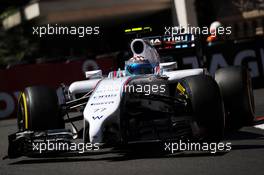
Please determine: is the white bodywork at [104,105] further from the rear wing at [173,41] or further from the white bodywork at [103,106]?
the rear wing at [173,41]

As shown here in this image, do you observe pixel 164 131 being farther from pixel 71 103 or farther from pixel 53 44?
pixel 53 44

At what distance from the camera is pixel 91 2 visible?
2719cm

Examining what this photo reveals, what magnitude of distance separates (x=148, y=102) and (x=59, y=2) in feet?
60.1

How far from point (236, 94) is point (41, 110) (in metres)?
2.63

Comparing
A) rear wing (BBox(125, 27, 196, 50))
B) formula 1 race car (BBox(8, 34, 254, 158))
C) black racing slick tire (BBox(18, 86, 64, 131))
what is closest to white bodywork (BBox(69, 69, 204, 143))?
formula 1 race car (BBox(8, 34, 254, 158))

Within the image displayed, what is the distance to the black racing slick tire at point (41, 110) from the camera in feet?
29.5

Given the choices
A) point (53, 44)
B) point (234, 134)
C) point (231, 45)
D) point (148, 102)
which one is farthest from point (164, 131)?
point (53, 44)

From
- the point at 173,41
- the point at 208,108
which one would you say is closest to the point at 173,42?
the point at 173,41

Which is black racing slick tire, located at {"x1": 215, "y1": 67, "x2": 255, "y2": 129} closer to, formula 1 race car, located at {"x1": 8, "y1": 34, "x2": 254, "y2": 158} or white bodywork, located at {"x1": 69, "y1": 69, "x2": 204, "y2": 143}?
formula 1 race car, located at {"x1": 8, "y1": 34, "x2": 254, "y2": 158}

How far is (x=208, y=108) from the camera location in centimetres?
837

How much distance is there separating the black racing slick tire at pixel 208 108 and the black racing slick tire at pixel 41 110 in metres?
1.75

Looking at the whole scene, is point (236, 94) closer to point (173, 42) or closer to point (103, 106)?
point (103, 106)

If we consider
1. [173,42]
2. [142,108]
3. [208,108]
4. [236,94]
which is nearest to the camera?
[208,108]

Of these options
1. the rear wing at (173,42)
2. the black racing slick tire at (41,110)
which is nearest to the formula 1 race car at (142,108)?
the black racing slick tire at (41,110)
